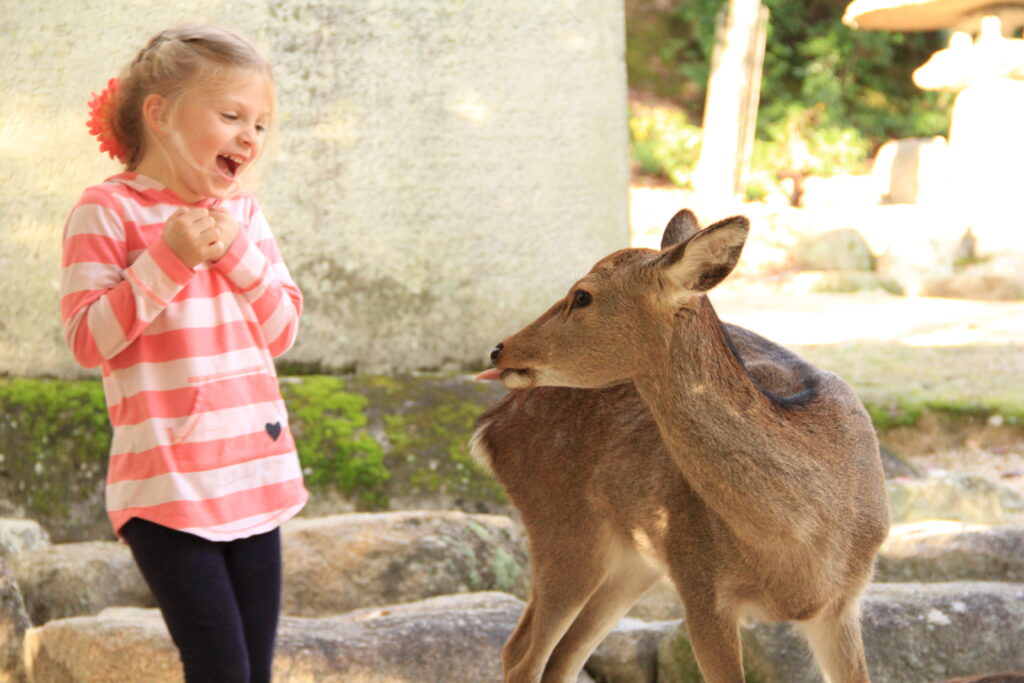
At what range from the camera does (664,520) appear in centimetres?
285

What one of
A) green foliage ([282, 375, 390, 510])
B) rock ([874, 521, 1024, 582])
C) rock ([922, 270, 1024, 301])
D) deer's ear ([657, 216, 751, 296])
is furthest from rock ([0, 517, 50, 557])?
rock ([922, 270, 1024, 301])

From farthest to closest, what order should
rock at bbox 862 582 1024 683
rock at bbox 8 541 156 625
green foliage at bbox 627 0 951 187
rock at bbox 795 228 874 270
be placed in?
green foliage at bbox 627 0 951 187, rock at bbox 795 228 874 270, rock at bbox 8 541 156 625, rock at bbox 862 582 1024 683

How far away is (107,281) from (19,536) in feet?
6.91

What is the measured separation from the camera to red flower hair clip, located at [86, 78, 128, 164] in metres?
2.77

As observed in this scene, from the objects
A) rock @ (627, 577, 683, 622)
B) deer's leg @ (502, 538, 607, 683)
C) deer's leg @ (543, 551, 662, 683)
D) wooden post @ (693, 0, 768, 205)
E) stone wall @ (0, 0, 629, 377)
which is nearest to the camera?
deer's leg @ (502, 538, 607, 683)

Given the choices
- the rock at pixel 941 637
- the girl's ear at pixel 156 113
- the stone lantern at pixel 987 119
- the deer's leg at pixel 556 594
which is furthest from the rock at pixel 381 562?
the stone lantern at pixel 987 119

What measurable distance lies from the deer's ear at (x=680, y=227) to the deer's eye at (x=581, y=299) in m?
0.23

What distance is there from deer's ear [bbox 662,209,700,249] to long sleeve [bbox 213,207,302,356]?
87cm

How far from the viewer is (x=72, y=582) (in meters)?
3.99

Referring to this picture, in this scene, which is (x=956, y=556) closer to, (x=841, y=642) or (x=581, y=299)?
(x=841, y=642)

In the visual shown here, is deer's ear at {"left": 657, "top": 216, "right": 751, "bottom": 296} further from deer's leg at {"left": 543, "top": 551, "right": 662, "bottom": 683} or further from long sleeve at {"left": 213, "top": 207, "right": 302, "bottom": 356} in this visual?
deer's leg at {"left": 543, "top": 551, "right": 662, "bottom": 683}

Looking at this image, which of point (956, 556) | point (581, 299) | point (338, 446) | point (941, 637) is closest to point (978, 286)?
point (956, 556)

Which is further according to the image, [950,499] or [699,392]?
[950,499]

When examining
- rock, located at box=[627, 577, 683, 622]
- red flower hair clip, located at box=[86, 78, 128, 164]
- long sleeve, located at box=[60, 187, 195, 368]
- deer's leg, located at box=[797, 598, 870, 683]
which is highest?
red flower hair clip, located at box=[86, 78, 128, 164]
